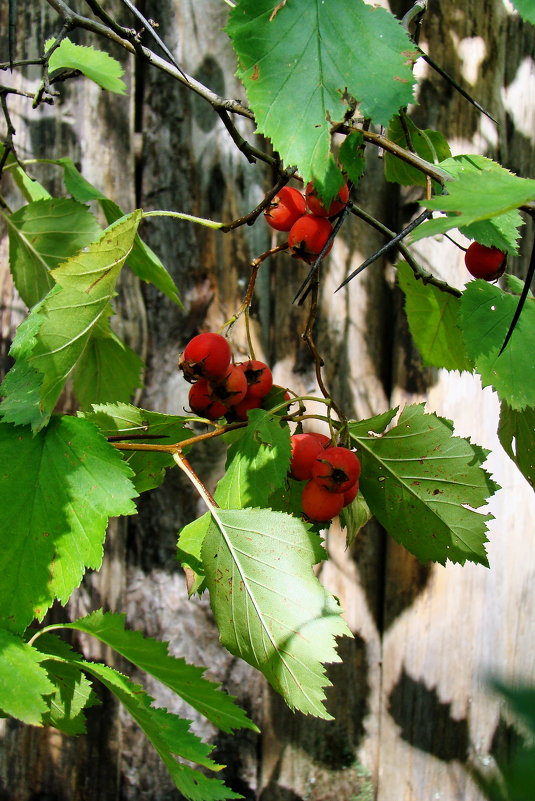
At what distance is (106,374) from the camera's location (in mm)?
990

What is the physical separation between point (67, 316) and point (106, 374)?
389 mm

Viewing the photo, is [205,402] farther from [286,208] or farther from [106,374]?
[106,374]

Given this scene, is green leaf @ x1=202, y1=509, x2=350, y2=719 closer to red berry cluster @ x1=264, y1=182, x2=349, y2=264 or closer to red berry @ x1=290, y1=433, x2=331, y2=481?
red berry @ x1=290, y1=433, x2=331, y2=481

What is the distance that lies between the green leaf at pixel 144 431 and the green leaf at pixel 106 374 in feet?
0.80

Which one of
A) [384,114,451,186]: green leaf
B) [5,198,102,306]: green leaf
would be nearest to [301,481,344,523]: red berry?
[384,114,451,186]: green leaf

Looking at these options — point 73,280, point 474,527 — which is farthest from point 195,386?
point 474,527

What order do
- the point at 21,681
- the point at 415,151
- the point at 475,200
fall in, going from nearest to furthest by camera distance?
the point at 475,200 → the point at 21,681 → the point at 415,151

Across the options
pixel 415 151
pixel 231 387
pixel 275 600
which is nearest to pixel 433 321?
pixel 415 151

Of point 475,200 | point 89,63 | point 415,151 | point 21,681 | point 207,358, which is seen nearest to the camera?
point 475,200

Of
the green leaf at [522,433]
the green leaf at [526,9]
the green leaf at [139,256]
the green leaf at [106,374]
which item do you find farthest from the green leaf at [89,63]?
the green leaf at [522,433]

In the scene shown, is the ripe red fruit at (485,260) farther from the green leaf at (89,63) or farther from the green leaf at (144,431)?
the green leaf at (89,63)

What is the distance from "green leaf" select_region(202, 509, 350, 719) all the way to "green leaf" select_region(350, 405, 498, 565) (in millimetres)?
116

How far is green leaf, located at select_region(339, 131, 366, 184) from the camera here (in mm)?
579

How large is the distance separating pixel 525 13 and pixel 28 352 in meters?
0.50
